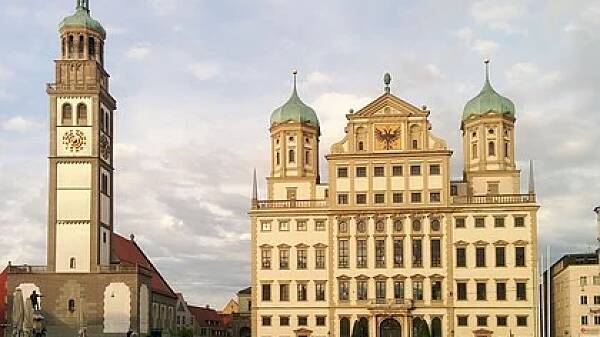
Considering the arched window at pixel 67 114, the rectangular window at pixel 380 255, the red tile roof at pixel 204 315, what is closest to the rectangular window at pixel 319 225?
the rectangular window at pixel 380 255

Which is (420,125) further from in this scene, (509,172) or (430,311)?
(430,311)

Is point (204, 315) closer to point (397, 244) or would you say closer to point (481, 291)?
point (397, 244)

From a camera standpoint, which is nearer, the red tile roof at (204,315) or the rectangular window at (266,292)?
the rectangular window at (266,292)

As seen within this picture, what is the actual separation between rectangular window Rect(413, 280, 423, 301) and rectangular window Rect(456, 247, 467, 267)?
3471 mm

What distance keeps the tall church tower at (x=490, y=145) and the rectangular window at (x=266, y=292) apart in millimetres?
18992

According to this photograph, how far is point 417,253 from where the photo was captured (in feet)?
265

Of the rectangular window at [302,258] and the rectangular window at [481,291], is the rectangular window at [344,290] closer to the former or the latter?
the rectangular window at [302,258]

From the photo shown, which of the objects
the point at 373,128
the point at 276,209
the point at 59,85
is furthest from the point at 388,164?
the point at 59,85

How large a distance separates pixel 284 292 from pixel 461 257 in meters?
14.9

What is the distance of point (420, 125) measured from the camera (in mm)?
82312

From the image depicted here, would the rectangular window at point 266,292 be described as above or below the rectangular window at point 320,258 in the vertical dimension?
below

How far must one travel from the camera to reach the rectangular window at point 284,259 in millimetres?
82188

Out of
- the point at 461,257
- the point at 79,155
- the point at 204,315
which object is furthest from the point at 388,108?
the point at 204,315

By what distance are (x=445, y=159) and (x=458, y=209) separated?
430cm
